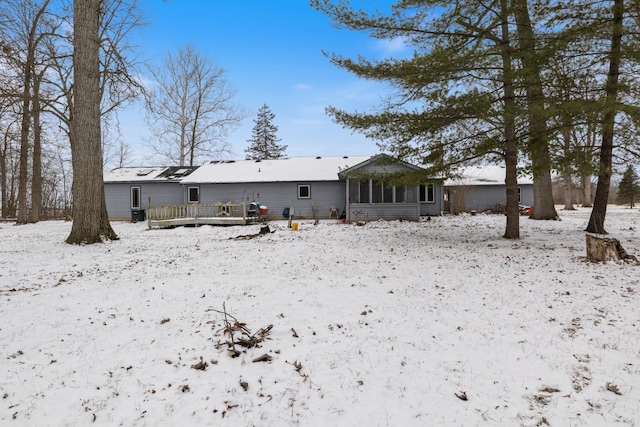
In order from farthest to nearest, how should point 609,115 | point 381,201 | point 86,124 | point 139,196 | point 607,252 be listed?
1. point 139,196
2. point 381,201
3. point 86,124
4. point 609,115
5. point 607,252

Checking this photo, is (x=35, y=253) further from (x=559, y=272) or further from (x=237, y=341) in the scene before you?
(x=559, y=272)

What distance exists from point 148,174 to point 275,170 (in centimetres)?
919

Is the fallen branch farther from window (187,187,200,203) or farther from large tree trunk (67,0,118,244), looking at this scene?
window (187,187,200,203)

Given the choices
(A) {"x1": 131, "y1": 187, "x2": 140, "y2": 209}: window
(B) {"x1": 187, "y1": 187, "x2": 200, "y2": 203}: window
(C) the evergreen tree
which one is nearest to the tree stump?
(B) {"x1": 187, "y1": 187, "x2": 200, "y2": 203}: window

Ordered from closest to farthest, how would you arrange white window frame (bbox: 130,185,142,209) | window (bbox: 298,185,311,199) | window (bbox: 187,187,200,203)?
1. window (bbox: 298,185,311,199)
2. window (bbox: 187,187,200,203)
3. white window frame (bbox: 130,185,142,209)

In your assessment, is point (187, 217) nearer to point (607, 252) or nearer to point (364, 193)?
point (364, 193)

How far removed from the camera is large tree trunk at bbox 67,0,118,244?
931cm

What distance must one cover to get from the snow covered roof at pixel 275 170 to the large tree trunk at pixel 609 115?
1231 cm

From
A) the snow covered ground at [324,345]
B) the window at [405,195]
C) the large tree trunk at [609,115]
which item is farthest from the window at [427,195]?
the snow covered ground at [324,345]

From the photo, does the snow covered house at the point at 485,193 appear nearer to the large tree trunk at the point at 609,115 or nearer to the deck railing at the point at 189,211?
the large tree trunk at the point at 609,115

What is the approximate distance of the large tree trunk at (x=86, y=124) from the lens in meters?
9.31

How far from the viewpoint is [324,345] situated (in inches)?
139

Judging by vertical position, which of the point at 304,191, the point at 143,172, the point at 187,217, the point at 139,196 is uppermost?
the point at 143,172

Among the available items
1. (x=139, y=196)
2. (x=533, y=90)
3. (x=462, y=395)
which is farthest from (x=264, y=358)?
(x=139, y=196)
